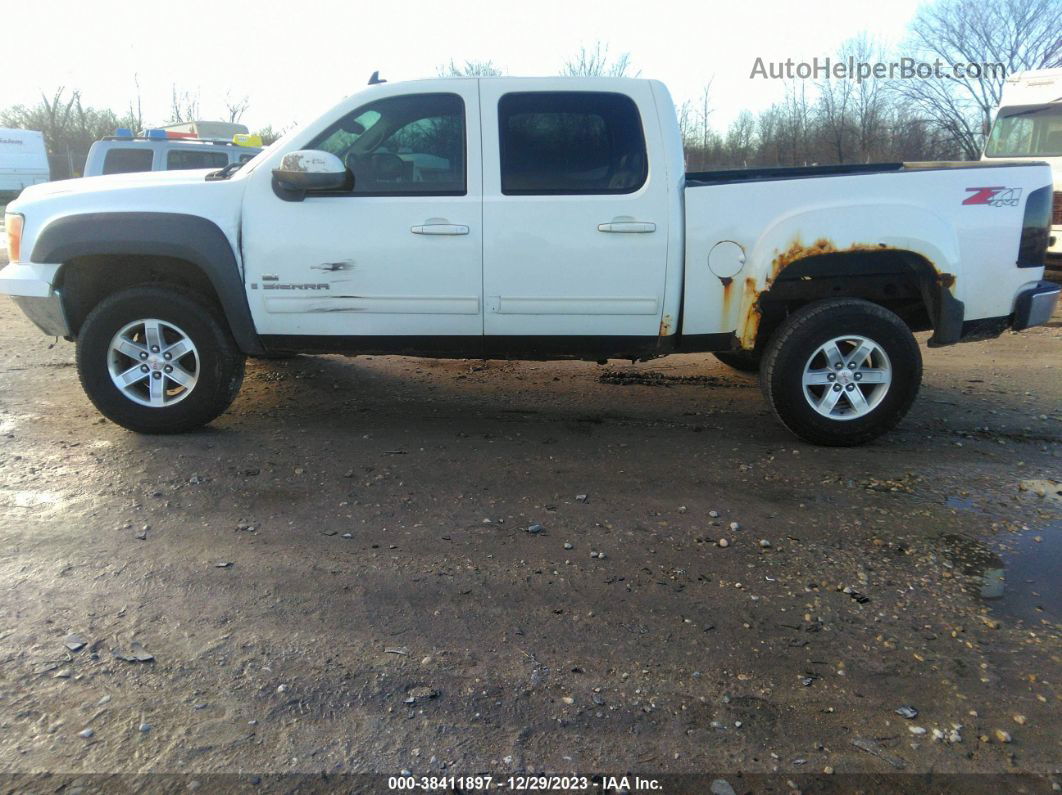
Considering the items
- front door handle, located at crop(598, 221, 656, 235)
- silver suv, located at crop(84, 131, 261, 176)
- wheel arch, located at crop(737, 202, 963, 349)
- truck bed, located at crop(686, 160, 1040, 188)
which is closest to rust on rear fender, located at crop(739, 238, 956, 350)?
wheel arch, located at crop(737, 202, 963, 349)

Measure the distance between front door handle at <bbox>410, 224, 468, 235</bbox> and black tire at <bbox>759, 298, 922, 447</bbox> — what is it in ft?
6.34

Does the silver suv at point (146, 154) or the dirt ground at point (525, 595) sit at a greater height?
the silver suv at point (146, 154)

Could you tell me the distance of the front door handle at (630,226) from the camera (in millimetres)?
4566

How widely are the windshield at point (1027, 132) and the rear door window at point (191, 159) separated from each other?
11863 millimetres

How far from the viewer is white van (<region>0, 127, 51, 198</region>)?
33312mm

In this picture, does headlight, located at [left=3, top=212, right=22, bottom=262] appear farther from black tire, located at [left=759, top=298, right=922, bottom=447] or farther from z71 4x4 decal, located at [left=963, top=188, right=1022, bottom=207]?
z71 4x4 decal, located at [left=963, top=188, right=1022, bottom=207]

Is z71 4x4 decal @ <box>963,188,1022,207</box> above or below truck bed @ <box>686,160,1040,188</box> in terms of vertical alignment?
below

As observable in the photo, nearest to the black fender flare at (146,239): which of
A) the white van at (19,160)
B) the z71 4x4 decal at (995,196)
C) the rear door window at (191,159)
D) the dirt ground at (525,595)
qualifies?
the dirt ground at (525,595)

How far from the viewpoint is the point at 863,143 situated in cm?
2584

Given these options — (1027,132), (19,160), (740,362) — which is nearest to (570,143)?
(740,362)

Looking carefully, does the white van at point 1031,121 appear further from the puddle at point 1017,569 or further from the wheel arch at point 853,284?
the puddle at point 1017,569

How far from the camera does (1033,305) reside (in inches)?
188

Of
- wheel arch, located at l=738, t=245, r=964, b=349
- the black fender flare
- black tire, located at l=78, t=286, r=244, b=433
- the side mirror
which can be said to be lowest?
black tire, located at l=78, t=286, r=244, b=433

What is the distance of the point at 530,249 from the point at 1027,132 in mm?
11452
